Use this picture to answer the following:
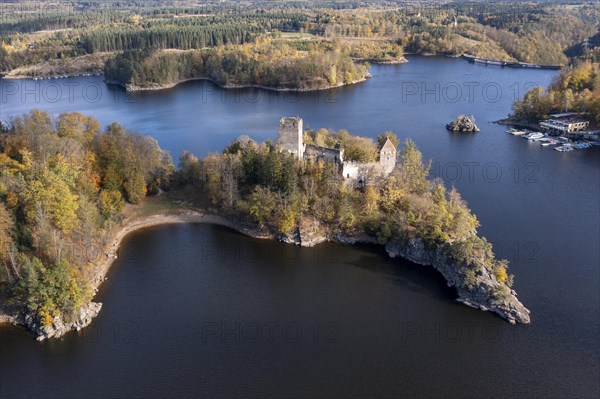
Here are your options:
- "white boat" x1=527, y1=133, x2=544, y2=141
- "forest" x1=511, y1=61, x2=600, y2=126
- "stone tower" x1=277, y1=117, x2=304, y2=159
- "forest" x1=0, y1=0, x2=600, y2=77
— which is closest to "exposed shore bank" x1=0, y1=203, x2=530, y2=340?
"stone tower" x1=277, y1=117, x2=304, y2=159

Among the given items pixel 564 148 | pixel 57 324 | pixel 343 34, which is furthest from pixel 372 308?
pixel 343 34

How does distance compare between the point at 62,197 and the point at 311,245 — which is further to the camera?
the point at 311,245

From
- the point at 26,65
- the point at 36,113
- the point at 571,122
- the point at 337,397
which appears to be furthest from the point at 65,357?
→ the point at 26,65

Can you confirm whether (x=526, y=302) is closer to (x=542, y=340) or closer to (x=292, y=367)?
(x=542, y=340)

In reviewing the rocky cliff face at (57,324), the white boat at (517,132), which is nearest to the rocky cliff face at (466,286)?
the rocky cliff face at (57,324)

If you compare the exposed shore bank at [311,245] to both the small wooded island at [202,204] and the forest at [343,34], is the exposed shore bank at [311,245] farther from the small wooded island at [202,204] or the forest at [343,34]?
the forest at [343,34]

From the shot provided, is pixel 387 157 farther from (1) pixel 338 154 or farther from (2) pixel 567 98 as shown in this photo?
(2) pixel 567 98
